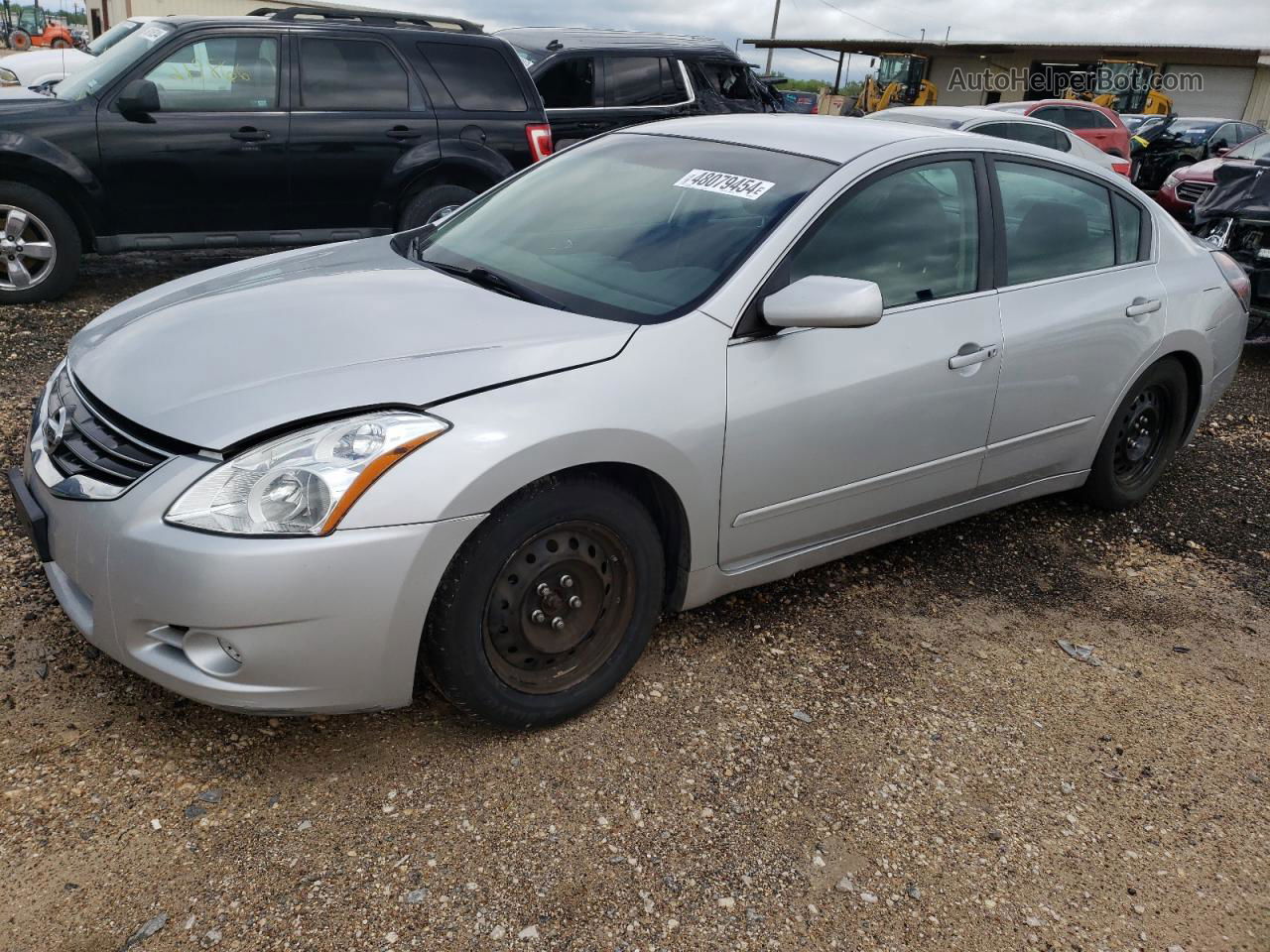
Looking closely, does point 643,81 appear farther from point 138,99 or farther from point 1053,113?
point 1053,113

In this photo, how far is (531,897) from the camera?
237 centimetres

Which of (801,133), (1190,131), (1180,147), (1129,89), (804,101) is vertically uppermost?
(801,133)

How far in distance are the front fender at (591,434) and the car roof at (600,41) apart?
834 centimetres

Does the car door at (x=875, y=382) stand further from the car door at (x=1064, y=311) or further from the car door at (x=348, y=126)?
the car door at (x=348, y=126)

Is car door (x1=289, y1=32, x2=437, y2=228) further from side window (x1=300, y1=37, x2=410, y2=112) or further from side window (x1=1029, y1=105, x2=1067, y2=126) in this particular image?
side window (x1=1029, y1=105, x2=1067, y2=126)

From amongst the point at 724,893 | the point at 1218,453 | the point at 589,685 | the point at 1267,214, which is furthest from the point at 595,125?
the point at 724,893

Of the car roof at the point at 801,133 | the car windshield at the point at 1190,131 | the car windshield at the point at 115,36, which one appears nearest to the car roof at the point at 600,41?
the car windshield at the point at 115,36

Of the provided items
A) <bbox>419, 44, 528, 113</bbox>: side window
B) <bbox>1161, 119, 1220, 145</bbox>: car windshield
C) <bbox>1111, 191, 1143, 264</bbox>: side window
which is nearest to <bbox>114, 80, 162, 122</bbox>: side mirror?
<bbox>419, 44, 528, 113</bbox>: side window

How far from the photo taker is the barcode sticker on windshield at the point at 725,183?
3.31m

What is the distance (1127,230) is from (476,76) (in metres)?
5.16

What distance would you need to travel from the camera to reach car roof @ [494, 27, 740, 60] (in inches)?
413

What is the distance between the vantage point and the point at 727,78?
11.0 meters

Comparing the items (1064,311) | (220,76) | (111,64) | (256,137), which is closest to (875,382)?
(1064,311)

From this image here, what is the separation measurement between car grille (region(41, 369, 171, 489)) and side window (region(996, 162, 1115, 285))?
111 inches
